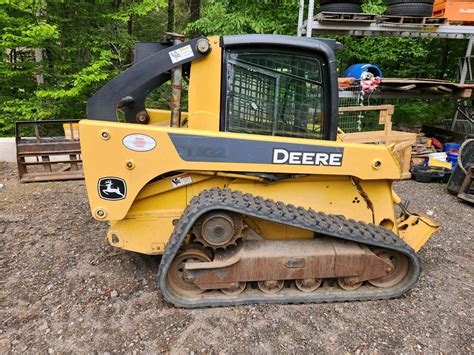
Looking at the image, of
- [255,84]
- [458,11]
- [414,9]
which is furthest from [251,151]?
[458,11]

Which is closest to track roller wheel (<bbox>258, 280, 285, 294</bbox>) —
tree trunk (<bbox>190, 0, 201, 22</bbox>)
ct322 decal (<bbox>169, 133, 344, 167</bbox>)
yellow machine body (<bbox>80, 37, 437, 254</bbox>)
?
yellow machine body (<bbox>80, 37, 437, 254</bbox>)

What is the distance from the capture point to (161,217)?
3.04 m

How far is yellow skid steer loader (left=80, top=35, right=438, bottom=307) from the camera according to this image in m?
2.76

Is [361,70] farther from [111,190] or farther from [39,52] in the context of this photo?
[39,52]

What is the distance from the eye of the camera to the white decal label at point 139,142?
2730 mm

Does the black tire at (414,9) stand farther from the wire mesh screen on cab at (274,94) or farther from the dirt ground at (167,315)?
the wire mesh screen on cab at (274,94)

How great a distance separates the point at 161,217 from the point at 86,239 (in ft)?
4.87

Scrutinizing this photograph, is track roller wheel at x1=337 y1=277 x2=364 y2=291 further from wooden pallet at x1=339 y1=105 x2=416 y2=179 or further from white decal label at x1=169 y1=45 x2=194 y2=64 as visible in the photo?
wooden pallet at x1=339 y1=105 x2=416 y2=179

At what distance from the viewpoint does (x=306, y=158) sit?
9.38 feet

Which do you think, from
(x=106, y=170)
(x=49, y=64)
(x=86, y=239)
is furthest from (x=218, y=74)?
(x=49, y=64)

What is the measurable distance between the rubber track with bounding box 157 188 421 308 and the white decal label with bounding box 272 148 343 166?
0.36 metres

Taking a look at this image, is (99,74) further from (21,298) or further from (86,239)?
(21,298)

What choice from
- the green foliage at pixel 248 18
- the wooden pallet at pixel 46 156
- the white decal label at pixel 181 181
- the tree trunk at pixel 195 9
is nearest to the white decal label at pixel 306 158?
the white decal label at pixel 181 181

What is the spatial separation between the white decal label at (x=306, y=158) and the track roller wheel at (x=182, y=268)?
0.95 m
